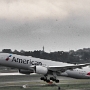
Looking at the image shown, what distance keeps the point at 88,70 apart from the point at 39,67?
16.7m

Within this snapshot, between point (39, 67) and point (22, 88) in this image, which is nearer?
point (39, 67)

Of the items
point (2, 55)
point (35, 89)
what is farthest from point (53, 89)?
point (2, 55)

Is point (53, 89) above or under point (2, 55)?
under

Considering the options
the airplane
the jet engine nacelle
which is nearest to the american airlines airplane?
the jet engine nacelle

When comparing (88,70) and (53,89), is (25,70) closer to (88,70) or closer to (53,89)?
(53,89)

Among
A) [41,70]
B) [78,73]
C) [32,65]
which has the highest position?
[32,65]

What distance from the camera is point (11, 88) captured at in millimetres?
87625

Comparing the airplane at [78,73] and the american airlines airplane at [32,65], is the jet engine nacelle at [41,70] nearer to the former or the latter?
the american airlines airplane at [32,65]

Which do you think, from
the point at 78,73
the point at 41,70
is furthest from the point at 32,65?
the point at 78,73

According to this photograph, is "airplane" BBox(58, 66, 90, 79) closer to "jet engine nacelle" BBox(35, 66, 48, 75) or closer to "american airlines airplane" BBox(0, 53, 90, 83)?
"american airlines airplane" BBox(0, 53, 90, 83)

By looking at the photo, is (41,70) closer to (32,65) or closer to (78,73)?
(32,65)

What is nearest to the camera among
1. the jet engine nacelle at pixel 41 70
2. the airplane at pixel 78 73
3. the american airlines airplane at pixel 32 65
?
the american airlines airplane at pixel 32 65

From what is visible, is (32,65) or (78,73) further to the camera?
(78,73)

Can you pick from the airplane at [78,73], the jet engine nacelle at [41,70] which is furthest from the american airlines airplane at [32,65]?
the airplane at [78,73]
